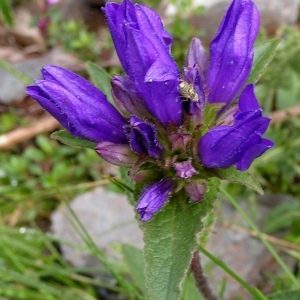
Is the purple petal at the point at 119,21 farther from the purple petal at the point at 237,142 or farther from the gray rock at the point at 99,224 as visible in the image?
the gray rock at the point at 99,224

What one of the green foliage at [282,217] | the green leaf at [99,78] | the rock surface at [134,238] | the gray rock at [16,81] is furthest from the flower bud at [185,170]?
the gray rock at [16,81]

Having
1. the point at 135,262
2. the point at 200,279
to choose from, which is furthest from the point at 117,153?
the point at 135,262

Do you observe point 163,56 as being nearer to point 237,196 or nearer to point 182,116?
point 182,116

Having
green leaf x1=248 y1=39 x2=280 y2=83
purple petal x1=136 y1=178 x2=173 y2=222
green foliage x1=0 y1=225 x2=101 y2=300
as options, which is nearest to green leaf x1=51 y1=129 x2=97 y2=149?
purple petal x1=136 y1=178 x2=173 y2=222

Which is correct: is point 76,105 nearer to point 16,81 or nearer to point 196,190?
point 196,190

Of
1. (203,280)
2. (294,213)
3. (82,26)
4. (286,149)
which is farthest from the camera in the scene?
(82,26)

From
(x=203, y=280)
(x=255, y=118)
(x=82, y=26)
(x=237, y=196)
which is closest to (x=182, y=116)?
(x=255, y=118)

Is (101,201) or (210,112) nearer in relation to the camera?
(210,112)
